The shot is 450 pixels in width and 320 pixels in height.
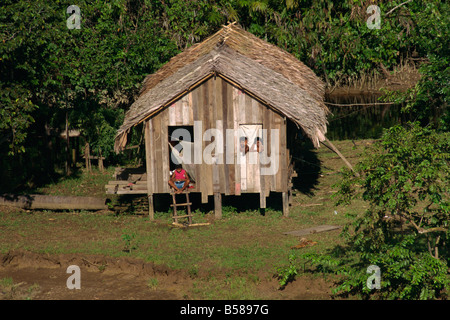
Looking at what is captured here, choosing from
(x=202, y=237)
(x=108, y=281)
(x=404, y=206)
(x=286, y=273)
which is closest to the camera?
(x=404, y=206)

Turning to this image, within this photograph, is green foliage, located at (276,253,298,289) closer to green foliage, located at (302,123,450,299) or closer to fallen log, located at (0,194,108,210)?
green foliage, located at (302,123,450,299)

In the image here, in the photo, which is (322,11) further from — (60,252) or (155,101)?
(60,252)

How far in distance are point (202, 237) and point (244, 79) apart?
519 centimetres

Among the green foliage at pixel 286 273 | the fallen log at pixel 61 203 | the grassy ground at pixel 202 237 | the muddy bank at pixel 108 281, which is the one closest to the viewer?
the green foliage at pixel 286 273

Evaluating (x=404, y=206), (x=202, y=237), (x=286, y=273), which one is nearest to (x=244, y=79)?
(x=202, y=237)

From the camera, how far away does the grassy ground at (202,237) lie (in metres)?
15.8

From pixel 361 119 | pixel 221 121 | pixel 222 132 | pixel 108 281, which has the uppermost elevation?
pixel 361 119

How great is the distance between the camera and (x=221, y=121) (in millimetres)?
20500

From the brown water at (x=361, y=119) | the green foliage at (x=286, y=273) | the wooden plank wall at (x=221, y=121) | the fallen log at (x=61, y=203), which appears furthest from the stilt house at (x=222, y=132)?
the brown water at (x=361, y=119)

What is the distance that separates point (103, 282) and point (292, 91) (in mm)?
10074

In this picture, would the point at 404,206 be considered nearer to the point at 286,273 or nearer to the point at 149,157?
the point at 286,273

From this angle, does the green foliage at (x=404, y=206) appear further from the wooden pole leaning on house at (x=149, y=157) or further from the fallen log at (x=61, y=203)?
the fallen log at (x=61, y=203)

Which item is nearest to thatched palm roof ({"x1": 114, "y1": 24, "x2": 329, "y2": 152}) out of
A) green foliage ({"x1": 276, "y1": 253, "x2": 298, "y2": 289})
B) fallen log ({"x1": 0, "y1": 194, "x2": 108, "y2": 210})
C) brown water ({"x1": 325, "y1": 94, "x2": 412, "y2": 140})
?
fallen log ({"x1": 0, "y1": 194, "x2": 108, "y2": 210})

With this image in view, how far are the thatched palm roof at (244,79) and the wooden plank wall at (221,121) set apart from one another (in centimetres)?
34
